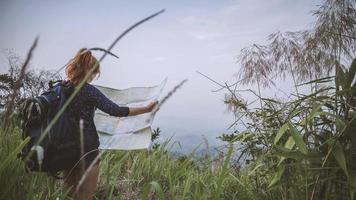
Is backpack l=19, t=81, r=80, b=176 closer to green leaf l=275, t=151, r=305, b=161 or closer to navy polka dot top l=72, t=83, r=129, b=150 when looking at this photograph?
navy polka dot top l=72, t=83, r=129, b=150

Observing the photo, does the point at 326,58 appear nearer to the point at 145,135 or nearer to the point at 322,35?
the point at 322,35

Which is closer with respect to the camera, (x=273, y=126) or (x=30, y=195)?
(x=30, y=195)

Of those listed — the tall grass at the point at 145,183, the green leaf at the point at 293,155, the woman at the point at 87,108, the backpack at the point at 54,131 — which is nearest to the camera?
the tall grass at the point at 145,183

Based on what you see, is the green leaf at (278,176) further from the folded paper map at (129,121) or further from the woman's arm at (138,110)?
the woman's arm at (138,110)

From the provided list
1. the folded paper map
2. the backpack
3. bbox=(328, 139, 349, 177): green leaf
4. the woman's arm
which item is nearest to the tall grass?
the backpack

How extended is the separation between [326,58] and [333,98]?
348 millimetres

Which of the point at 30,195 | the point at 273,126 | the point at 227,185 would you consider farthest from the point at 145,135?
the point at 30,195

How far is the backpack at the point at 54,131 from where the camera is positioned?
2.28 m

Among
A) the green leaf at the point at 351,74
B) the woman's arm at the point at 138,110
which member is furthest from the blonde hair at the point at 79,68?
the green leaf at the point at 351,74

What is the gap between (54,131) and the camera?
2451 mm

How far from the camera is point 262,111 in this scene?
2.25 meters

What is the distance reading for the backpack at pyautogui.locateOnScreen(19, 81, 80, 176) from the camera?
7.48 ft

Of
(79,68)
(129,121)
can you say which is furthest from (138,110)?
(79,68)

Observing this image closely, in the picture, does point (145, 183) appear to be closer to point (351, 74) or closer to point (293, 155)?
point (293, 155)
